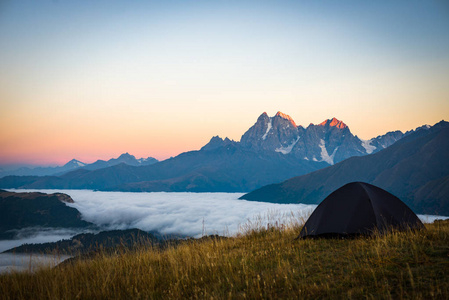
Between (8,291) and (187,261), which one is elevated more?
(187,261)

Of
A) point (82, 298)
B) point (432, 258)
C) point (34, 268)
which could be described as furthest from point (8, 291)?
point (432, 258)

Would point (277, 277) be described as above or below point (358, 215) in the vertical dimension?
below

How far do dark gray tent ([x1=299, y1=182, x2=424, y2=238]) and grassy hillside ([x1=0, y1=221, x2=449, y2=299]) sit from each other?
5.27ft

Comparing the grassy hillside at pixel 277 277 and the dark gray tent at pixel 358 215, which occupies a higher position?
the dark gray tent at pixel 358 215

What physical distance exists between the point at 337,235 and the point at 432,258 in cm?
471

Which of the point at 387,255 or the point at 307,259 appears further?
the point at 307,259

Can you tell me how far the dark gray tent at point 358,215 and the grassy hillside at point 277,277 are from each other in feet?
5.27

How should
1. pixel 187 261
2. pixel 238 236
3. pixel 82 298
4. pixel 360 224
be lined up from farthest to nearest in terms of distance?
pixel 238 236 → pixel 360 224 → pixel 187 261 → pixel 82 298

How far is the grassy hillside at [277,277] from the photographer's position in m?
5.62

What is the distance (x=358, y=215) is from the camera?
38.0 ft

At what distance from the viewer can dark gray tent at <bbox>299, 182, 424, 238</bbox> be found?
11.3 m

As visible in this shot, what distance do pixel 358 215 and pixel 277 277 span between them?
6.75 meters

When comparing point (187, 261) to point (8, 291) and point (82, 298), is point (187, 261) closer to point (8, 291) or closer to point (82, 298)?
point (82, 298)

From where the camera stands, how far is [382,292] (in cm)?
534
